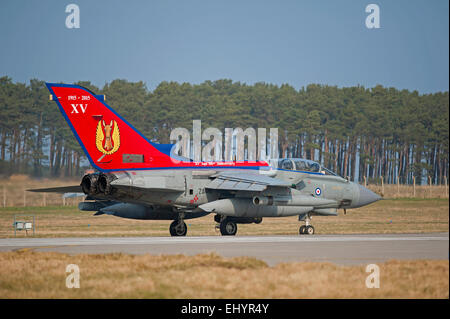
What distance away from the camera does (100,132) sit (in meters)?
24.0

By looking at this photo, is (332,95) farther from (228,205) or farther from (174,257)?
(174,257)

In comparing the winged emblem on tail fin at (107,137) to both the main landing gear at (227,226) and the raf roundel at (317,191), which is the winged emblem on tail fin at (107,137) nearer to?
the main landing gear at (227,226)

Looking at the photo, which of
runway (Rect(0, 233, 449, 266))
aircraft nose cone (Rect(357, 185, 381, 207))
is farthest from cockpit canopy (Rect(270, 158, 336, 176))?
runway (Rect(0, 233, 449, 266))

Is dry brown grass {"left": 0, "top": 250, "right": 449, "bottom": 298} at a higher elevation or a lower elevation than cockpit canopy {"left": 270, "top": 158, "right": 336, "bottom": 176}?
lower

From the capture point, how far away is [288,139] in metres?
89.9

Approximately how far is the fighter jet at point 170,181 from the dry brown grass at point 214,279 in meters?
8.65

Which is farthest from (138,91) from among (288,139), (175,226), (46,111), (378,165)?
(175,226)

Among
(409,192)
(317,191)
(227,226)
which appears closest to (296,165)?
(317,191)

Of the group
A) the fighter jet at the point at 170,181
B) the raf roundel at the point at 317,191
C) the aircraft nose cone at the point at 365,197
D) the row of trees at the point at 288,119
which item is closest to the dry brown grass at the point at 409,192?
the row of trees at the point at 288,119

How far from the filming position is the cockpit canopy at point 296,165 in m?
26.4

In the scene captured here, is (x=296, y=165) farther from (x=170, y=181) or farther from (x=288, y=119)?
(x=288, y=119)

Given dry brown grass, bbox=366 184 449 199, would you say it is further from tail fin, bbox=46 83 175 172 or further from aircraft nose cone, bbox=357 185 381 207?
tail fin, bbox=46 83 175 172

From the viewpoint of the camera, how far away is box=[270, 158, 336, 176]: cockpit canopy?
2639 centimetres

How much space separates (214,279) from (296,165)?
14.9m
